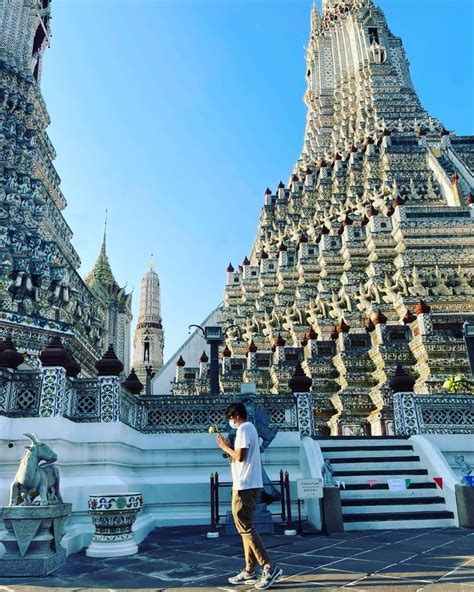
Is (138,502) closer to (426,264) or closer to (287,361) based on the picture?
(287,361)

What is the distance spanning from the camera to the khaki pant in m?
4.18

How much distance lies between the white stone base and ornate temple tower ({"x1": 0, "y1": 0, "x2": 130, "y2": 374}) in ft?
31.6

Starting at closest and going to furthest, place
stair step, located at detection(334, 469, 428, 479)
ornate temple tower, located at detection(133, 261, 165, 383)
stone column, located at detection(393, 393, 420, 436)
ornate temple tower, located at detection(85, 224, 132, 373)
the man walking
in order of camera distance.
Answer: the man walking, stair step, located at detection(334, 469, 428, 479), stone column, located at detection(393, 393, 420, 436), ornate temple tower, located at detection(85, 224, 132, 373), ornate temple tower, located at detection(133, 261, 165, 383)

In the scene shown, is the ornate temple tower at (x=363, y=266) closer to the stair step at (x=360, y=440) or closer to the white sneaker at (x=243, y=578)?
the stair step at (x=360, y=440)

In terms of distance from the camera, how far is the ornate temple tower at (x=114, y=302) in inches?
1638

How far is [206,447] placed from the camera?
356 inches

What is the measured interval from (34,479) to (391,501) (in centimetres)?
557

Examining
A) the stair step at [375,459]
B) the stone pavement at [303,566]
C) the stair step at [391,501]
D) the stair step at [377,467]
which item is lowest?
the stone pavement at [303,566]

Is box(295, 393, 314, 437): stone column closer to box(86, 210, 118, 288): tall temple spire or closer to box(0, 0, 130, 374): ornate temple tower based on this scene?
box(0, 0, 130, 374): ornate temple tower

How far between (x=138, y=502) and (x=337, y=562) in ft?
8.38

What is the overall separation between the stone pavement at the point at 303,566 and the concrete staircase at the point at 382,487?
60cm

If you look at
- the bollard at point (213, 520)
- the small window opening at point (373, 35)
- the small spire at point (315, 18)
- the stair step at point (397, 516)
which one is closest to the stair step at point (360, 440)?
the stair step at point (397, 516)

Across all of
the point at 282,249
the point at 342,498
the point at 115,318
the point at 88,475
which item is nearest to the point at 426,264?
the point at 282,249

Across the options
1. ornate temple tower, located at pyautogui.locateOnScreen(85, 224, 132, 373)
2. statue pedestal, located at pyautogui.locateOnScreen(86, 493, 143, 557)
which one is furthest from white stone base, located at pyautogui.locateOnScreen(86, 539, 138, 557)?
ornate temple tower, located at pyautogui.locateOnScreen(85, 224, 132, 373)
